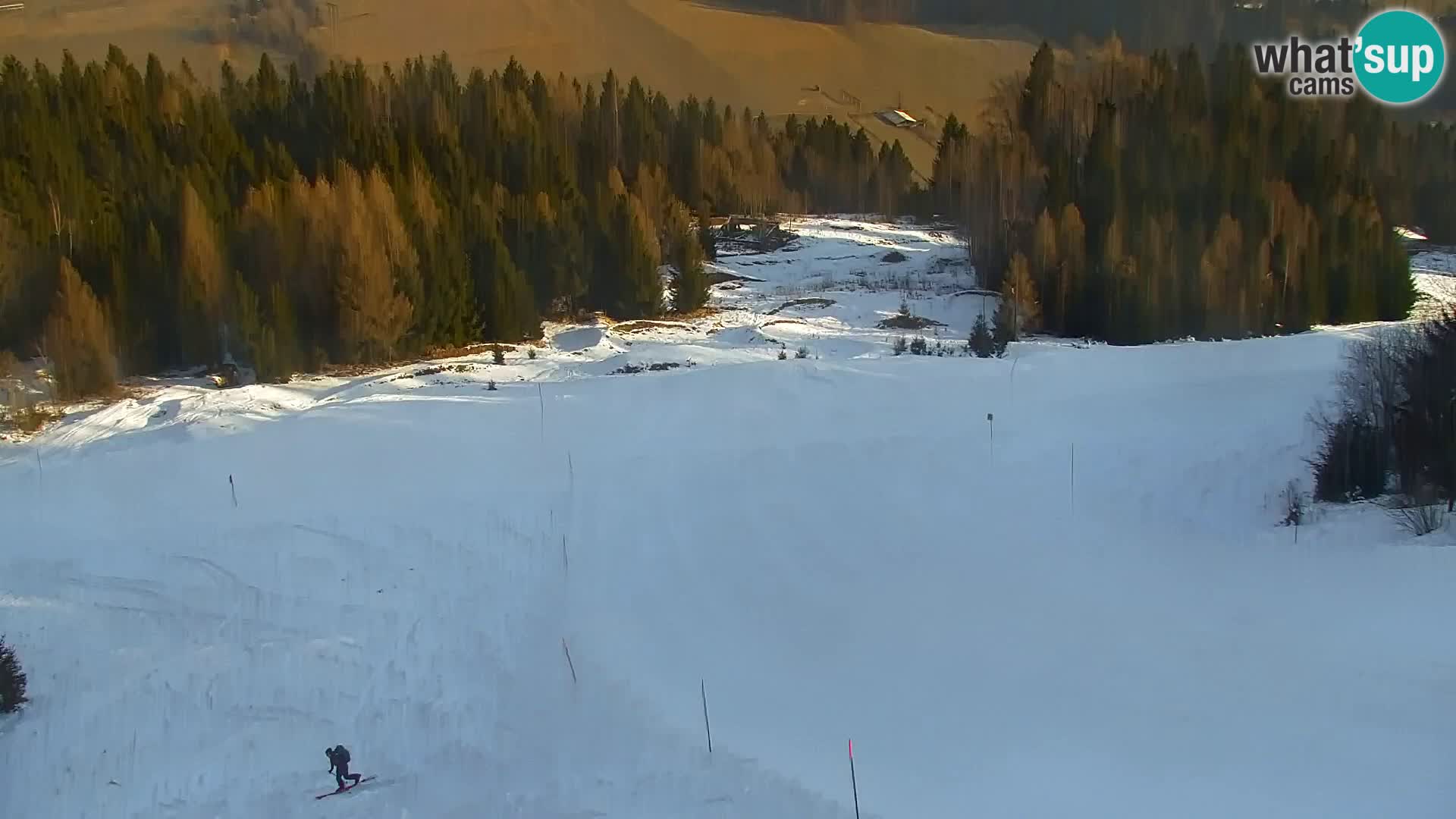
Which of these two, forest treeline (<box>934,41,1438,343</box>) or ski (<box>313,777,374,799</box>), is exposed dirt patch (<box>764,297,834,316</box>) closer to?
forest treeline (<box>934,41,1438,343</box>)

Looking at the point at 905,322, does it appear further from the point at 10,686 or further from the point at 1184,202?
the point at 10,686

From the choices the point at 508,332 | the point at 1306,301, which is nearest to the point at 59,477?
the point at 508,332

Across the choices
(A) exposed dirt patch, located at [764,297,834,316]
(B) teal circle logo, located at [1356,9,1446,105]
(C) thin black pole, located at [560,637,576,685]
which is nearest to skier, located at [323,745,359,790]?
(C) thin black pole, located at [560,637,576,685]

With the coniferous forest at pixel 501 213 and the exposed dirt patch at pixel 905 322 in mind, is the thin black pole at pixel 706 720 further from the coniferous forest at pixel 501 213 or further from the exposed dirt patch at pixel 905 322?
the exposed dirt patch at pixel 905 322

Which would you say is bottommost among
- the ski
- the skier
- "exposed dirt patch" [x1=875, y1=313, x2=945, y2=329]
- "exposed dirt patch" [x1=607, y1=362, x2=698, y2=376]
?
the ski

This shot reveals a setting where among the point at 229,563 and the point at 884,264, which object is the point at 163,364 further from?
the point at 884,264

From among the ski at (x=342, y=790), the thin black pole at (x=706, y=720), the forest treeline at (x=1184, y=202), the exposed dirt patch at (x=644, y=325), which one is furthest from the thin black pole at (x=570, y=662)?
the forest treeline at (x=1184, y=202)
